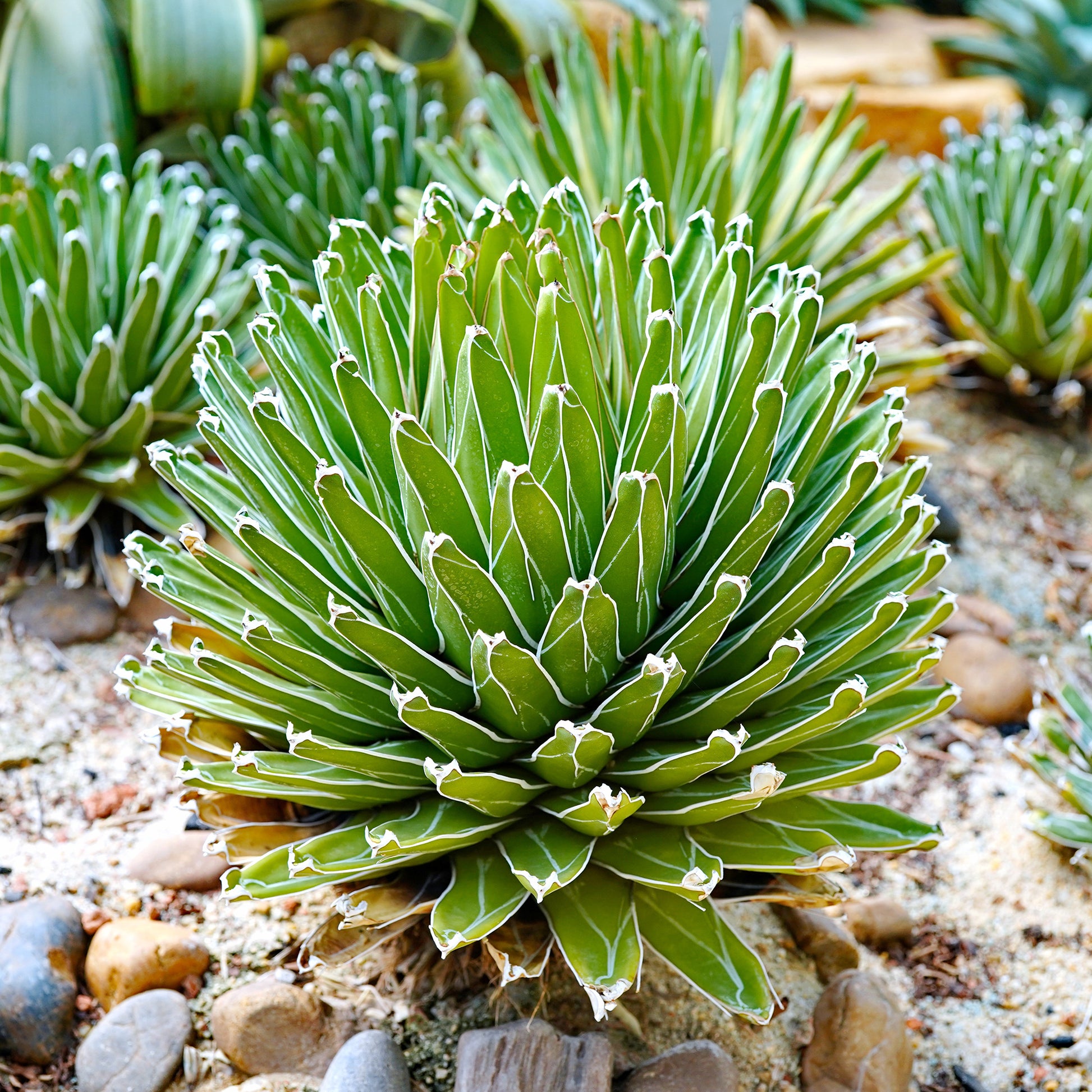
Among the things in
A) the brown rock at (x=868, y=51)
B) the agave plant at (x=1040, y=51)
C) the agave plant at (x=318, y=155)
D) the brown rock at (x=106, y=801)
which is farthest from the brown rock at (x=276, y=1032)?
the agave plant at (x=1040, y=51)

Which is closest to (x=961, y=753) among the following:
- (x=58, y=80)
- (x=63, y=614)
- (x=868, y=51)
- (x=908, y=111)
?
(x=63, y=614)

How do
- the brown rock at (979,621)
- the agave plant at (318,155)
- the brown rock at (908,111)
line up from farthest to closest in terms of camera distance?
the brown rock at (908,111) → the agave plant at (318,155) → the brown rock at (979,621)

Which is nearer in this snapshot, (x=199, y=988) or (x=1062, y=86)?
(x=199, y=988)

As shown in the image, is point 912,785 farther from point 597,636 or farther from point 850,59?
point 850,59

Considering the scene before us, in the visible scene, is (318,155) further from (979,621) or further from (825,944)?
(825,944)

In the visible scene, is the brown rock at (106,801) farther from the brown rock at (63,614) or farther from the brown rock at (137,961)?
the brown rock at (63,614)

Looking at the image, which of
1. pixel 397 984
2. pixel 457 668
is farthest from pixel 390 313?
pixel 397 984
